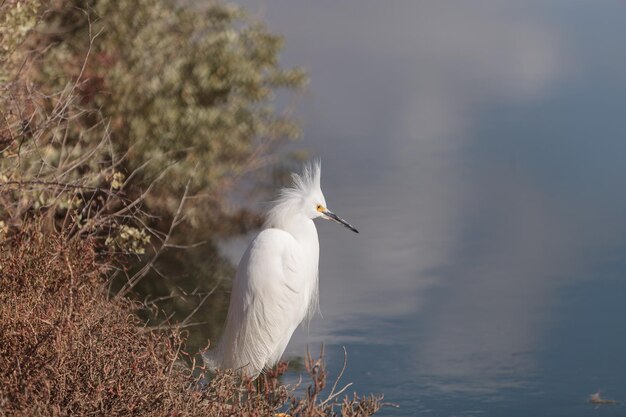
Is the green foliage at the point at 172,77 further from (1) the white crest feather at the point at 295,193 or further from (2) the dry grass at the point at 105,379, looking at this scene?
(2) the dry grass at the point at 105,379

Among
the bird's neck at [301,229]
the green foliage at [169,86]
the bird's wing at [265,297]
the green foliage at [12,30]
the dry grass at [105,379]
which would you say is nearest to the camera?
the dry grass at [105,379]

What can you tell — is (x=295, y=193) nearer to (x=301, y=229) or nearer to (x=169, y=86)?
(x=301, y=229)

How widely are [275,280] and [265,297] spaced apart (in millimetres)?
Answer: 91

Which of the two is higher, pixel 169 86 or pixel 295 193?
pixel 295 193

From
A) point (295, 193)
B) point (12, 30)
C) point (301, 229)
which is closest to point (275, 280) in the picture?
point (301, 229)

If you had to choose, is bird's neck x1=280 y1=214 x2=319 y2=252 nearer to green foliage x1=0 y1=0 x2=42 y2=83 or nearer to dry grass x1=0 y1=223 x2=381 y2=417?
dry grass x1=0 y1=223 x2=381 y2=417

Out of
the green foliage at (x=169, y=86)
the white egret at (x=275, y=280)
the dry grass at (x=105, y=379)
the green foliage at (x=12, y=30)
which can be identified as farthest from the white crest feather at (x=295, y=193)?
the green foliage at (x=169, y=86)

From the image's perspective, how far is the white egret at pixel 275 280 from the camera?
4.94 m

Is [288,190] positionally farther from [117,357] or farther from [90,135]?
[90,135]

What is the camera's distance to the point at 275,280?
4961 mm

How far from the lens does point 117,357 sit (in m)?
3.43

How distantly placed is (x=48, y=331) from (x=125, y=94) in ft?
18.8

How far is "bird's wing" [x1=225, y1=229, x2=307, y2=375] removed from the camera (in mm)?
4926


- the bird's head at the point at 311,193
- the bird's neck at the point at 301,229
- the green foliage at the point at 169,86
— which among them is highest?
the bird's head at the point at 311,193
